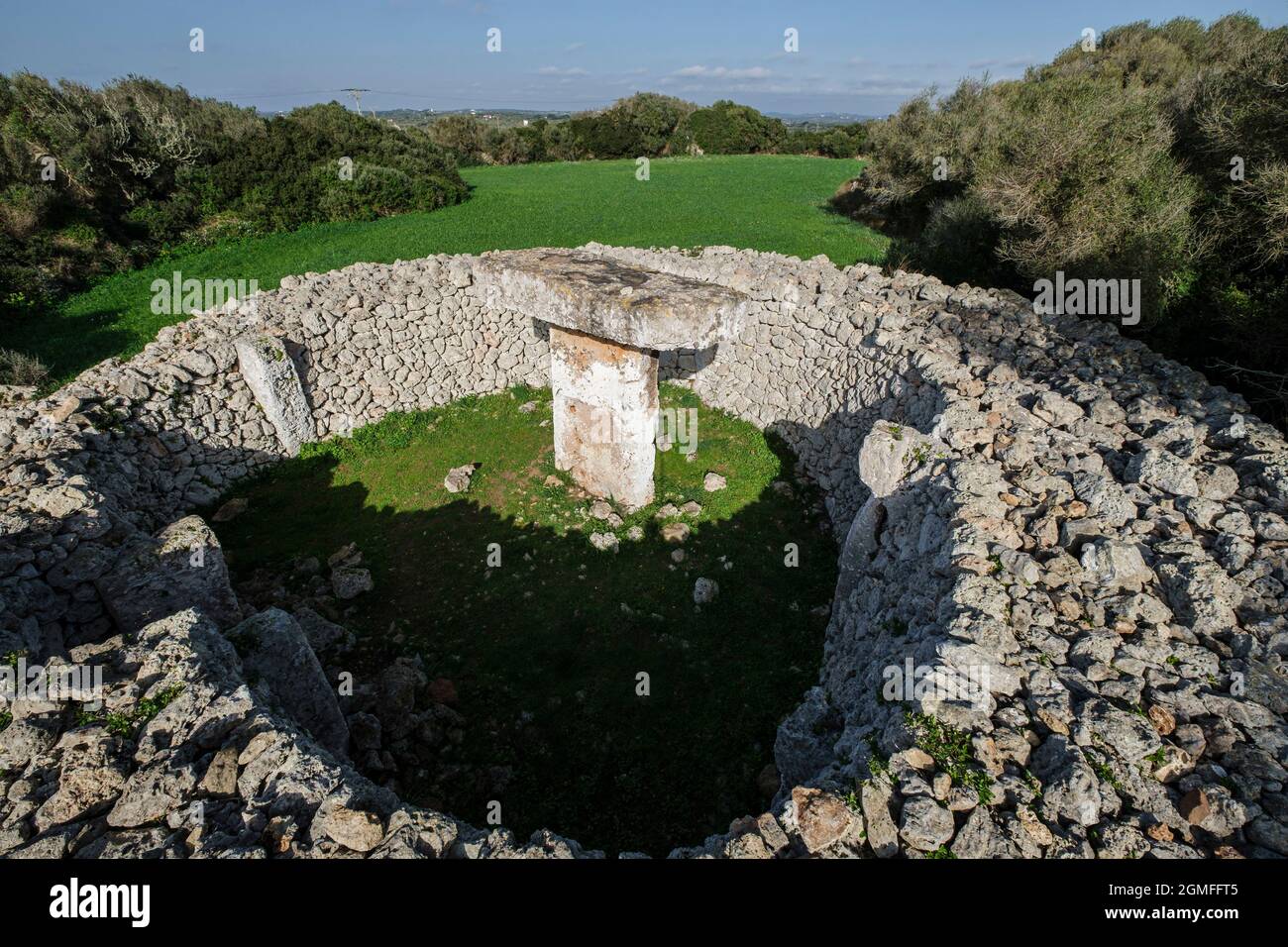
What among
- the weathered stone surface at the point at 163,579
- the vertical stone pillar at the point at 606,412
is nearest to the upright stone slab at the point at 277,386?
the weathered stone surface at the point at 163,579

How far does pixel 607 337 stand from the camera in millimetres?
6891

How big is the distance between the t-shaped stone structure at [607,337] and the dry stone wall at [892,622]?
2.25 meters

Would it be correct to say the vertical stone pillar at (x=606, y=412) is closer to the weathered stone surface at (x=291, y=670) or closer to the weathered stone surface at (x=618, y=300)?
the weathered stone surface at (x=618, y=300)

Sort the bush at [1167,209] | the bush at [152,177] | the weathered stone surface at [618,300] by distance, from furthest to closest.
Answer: the bush at [152,177], the bush at [1167,209], the weathered stone surface at [618,300]

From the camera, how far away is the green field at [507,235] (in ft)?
39.4

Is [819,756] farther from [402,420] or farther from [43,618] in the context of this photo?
[402,420]

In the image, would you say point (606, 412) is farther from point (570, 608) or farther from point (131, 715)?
point (131, 715)

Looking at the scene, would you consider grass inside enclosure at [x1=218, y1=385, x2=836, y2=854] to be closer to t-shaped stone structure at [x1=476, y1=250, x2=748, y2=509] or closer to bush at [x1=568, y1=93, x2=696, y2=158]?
t-shaped stone structure at [x1=476, y1=250, x2=748, y2=509]

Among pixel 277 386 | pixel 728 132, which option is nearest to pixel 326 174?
pixel 277 386

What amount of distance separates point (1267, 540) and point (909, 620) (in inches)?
97.3

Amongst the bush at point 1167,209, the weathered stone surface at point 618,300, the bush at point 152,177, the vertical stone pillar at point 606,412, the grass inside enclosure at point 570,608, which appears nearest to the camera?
the grass inside enclosure at point 570,608

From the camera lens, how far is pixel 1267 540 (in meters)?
4.53
